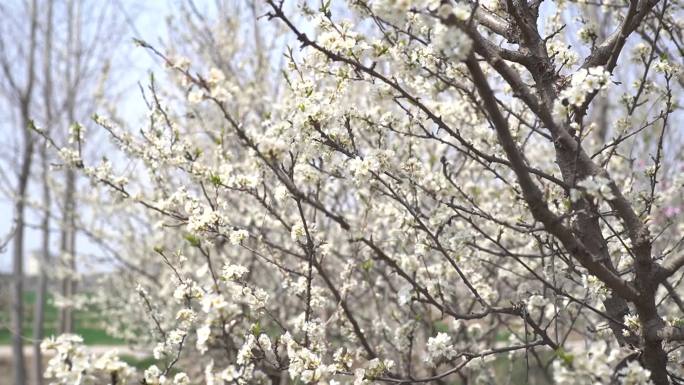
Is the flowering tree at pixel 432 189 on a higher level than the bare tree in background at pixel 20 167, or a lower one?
lower

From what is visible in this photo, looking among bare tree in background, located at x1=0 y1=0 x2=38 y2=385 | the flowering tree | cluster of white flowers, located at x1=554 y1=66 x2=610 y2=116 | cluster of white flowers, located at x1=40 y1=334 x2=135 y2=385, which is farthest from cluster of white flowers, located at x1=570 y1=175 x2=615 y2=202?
bare tree in background, located at x1=0 y1=0 x2=38 y2=385

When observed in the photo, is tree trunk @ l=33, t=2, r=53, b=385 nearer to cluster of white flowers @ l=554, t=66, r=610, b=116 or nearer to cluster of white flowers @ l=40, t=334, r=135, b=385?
cluster of white flowers @ l=40, t=334, r=135, b=385

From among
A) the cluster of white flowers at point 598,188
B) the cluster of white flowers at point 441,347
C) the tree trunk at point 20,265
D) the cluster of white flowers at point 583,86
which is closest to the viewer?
the cluster of white flowers at point 598,188

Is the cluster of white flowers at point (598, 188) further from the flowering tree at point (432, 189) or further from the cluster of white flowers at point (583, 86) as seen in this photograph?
the cluster of white flowers at point (583, 86)

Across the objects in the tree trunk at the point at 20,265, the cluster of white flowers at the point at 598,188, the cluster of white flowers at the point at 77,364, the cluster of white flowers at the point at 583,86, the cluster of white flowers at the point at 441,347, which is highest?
the tree trunk at the point at 20,265

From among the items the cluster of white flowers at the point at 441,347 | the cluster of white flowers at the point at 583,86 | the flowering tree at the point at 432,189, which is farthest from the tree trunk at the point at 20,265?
the cluster of white flowers at the point at 583,86

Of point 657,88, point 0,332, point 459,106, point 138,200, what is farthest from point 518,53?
point 0,332

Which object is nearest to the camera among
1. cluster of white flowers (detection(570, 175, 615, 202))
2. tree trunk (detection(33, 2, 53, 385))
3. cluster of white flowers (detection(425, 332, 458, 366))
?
cluster of white flowers (detection(570, 175, 615, 202))

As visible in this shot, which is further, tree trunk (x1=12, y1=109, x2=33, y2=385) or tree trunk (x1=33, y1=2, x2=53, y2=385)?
tree trunk (x1=33, y1=2, x2=53, y2=385)

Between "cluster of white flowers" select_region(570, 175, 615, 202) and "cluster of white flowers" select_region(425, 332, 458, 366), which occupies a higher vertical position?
"cluster of white flowers" select_region(570, 175, 615, 202)

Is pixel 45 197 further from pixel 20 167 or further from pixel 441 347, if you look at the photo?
pixel 441 347

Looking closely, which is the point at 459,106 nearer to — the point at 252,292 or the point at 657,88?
the point at 657,88

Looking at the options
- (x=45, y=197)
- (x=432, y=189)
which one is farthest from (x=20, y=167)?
(x=432, y=189)

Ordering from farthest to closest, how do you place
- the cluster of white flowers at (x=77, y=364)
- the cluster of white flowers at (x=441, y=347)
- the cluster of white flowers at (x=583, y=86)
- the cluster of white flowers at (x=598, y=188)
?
the cluster of white flowers at (x=441, y=347), the cluster of white flowers at (x=583, y=86), the cluster of white flowers at (x=598, y=188), the cluster of white flowers at (x=77, y=364)
